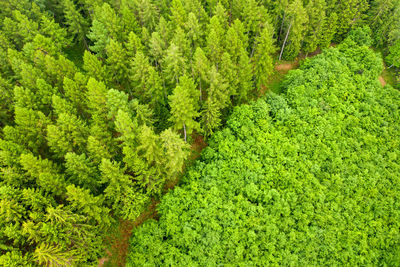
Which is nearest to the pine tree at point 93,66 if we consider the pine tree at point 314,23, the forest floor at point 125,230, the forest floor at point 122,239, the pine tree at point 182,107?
the pine tree at point 182,107

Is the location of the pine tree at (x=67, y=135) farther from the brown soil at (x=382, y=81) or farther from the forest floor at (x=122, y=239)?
the brown soil at (x=382, y=81)

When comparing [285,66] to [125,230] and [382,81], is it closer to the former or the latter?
[382,81]

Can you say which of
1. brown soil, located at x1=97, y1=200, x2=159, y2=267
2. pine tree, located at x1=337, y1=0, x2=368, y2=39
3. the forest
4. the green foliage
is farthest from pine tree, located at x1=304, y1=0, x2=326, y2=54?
brown soil, located at x1=97, y1=200, x2=159, y2=267

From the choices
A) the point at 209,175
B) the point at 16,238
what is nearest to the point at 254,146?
the point at 209,175

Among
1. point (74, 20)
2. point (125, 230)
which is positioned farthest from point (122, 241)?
point (74, 20)

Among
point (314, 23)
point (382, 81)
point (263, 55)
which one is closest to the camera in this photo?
point (263, 55)

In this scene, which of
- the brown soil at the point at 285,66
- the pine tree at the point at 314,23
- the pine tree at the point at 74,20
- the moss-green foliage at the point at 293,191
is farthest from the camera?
the brown soil at the point at 285,66

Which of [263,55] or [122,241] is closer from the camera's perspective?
[122,241]

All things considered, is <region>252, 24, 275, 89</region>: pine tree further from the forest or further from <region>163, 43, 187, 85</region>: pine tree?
<region>163, 43, 187, 85</region>: pine tree
